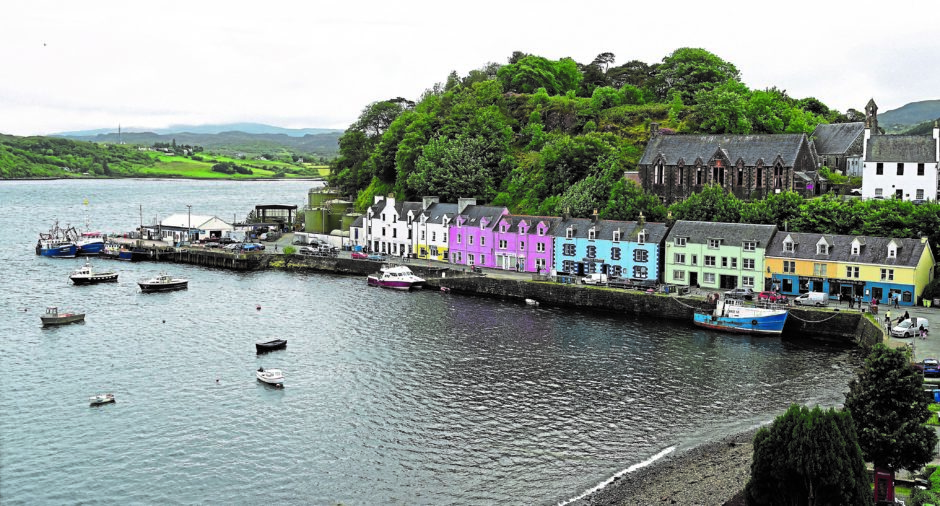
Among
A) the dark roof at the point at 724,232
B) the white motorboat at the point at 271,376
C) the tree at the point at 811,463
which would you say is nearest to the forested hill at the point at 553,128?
the dark roof at the point at 724,232

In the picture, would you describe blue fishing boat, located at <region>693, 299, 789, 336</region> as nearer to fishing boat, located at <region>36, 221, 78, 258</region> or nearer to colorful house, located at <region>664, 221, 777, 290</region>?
colorful house, located at <region>664, 221, 777, 290</region>

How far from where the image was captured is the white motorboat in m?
47.3

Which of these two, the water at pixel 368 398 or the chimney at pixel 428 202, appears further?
the chimney at pixel 428 202

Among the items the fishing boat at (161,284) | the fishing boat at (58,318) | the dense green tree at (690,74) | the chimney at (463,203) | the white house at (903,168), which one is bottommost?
the fishing boat at (58,318)

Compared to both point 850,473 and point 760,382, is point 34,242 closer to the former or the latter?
point 760,382

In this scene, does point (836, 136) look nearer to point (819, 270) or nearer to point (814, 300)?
point (819, 270)

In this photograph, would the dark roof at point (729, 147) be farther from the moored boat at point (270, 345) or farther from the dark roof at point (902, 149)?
the moored boat at point (270, 345)

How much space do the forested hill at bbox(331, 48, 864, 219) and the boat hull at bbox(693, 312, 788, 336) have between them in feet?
65.9

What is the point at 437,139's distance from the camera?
107562 mm

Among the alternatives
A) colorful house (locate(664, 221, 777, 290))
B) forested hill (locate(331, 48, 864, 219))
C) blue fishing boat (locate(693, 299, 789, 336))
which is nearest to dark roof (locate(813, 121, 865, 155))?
forested hill (locate(331, 48, 864, 219))

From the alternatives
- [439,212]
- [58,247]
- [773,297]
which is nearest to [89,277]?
[58,247]

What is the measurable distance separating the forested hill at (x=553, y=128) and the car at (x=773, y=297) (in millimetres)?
17989

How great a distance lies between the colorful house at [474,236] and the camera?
84125mm

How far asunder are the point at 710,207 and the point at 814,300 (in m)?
16.5
